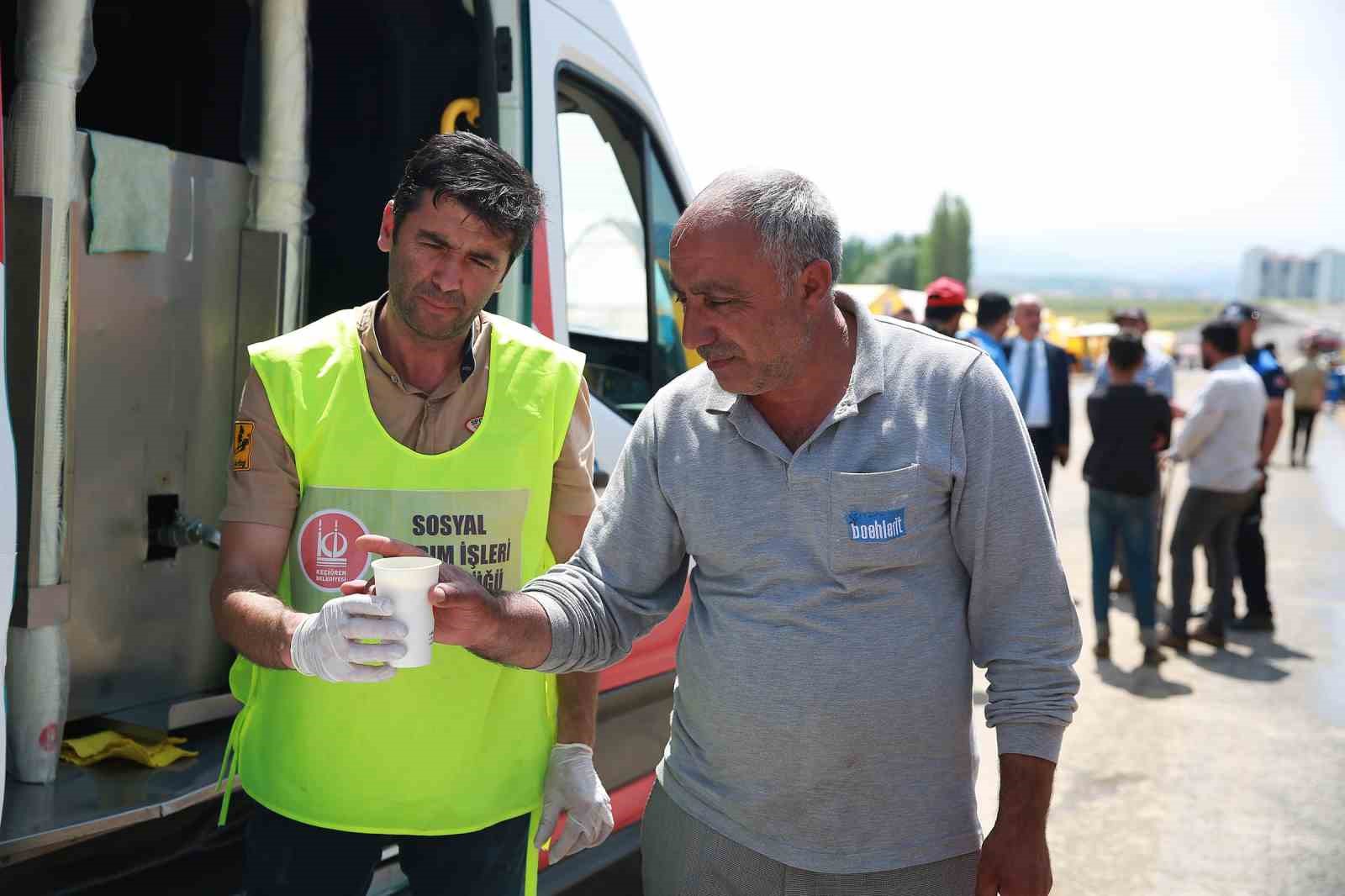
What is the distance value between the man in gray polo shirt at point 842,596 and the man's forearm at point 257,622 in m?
0.20

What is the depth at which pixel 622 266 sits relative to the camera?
3688 mm

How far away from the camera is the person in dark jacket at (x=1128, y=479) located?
251 inches

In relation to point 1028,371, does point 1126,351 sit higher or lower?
higher

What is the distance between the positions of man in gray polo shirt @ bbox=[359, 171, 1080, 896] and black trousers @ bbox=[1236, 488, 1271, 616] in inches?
243

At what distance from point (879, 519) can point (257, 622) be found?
3.21ft

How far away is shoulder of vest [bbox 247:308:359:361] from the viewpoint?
1.97 metres

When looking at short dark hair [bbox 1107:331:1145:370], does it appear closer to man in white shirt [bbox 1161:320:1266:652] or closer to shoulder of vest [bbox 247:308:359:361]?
man in white shirt [bbox 1161:320:1266:652]

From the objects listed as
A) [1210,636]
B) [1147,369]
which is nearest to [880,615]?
[1147,369]

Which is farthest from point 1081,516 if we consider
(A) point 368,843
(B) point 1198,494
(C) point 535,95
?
(A) point 368,843

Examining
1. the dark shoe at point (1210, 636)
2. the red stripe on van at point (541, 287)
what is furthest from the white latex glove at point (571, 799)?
the dark shoe at point (1210, 636)

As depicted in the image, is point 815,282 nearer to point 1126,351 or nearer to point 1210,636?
point 1126,351

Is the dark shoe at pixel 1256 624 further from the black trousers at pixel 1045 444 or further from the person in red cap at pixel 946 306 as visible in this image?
the person in red cap at pixel 946 306

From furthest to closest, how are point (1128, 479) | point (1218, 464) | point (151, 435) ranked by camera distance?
point (1218, 464) → point (1128, 479) → point (151, 435)

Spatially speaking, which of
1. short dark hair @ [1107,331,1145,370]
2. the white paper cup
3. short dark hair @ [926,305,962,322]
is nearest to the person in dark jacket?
short dark hair @ [1107,331,1145,370]
